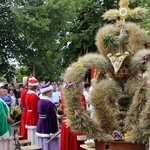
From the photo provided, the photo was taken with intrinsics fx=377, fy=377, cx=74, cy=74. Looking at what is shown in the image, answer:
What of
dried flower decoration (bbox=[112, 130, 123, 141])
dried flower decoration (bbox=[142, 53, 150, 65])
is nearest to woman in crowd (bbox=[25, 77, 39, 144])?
dried flower decoration (bbox=[112, 130, 123, 141])

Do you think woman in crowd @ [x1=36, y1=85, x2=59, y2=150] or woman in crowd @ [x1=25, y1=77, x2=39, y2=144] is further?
woman in crowd @ [x1=25, y1=77, x2=39, y2=144]

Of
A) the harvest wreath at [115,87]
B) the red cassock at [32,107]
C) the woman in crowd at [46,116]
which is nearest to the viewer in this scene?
the harvest wreath at [115,87]

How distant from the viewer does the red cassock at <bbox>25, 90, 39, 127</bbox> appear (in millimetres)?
7953

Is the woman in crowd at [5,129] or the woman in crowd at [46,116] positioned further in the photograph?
the woman in crowd at [46,116]

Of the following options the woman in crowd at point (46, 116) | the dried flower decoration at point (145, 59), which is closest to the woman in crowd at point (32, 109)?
the woman in crowd at point (46, 116)

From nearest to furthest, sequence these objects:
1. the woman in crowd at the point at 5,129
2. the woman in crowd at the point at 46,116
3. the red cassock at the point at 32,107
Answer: the woman in crowd at the point at 5,129
the woman in crowd at the point at 46,116
the red cassock at the point at 32,107

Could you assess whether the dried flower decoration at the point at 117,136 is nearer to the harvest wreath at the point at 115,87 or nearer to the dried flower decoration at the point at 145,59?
the harvest wreath at the point at 115,87

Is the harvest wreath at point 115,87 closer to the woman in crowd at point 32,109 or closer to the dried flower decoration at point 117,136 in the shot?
the dried flower decoration at point 117,136

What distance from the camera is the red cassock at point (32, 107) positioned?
26.1 ft

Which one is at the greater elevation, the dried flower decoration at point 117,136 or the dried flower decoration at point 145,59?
the dried flower decoration at point 145,59

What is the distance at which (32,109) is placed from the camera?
26.5 ft

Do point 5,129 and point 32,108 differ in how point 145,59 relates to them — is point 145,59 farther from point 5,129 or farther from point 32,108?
point 32,108

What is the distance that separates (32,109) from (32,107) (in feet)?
0.15

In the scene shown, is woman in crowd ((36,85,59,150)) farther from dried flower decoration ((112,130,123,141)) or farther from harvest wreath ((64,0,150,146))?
dried flower decoration ((112,130,123,141))
